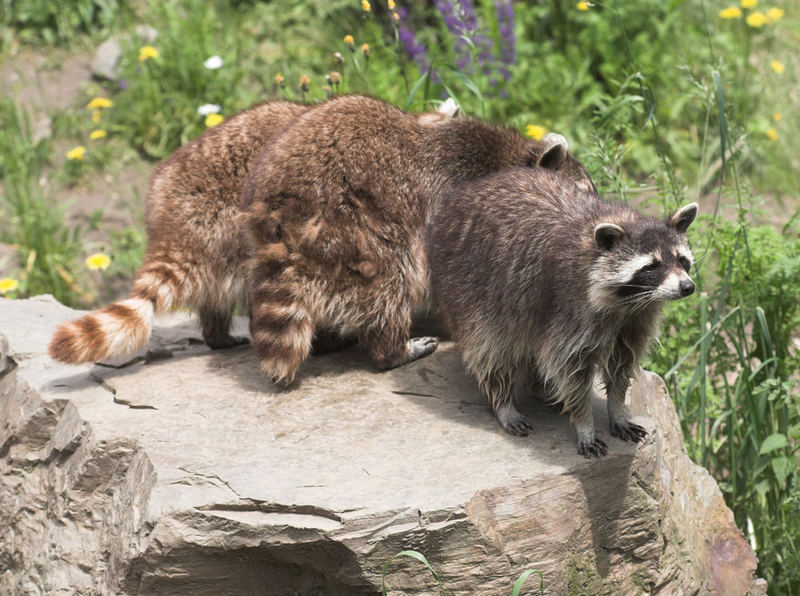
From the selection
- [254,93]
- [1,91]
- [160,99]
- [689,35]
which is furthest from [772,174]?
[1,91]

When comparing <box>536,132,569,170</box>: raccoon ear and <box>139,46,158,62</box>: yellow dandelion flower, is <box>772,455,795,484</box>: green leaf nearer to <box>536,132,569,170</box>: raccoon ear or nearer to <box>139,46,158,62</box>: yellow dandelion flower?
<box>536,132,569,170</box>: raccoon ear

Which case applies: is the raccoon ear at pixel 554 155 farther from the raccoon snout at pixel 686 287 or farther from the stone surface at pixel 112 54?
the stone surface at pixel 112 54

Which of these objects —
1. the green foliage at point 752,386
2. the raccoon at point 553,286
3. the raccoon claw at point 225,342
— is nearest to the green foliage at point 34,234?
the raccoon claw at point 225,342

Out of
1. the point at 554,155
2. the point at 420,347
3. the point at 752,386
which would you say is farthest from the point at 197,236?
the point at 752,386

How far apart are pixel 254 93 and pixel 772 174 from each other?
389cm

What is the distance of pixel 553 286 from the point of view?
3.46m

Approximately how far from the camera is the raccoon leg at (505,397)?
3.68 m

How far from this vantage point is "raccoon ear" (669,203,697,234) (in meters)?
3.35

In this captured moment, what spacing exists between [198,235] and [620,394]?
6.21 feet

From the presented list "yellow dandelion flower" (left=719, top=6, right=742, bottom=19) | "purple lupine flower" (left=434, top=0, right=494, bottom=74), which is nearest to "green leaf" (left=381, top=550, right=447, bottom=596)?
"purple lupine flower" (left=434, top=0, right=494, bottom=74)

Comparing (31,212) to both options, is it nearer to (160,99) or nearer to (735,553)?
(160,99)

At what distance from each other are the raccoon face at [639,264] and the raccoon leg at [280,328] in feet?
4.09

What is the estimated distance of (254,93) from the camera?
A: 25.2ft

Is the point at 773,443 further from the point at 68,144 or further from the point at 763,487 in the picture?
the point at 68,144
